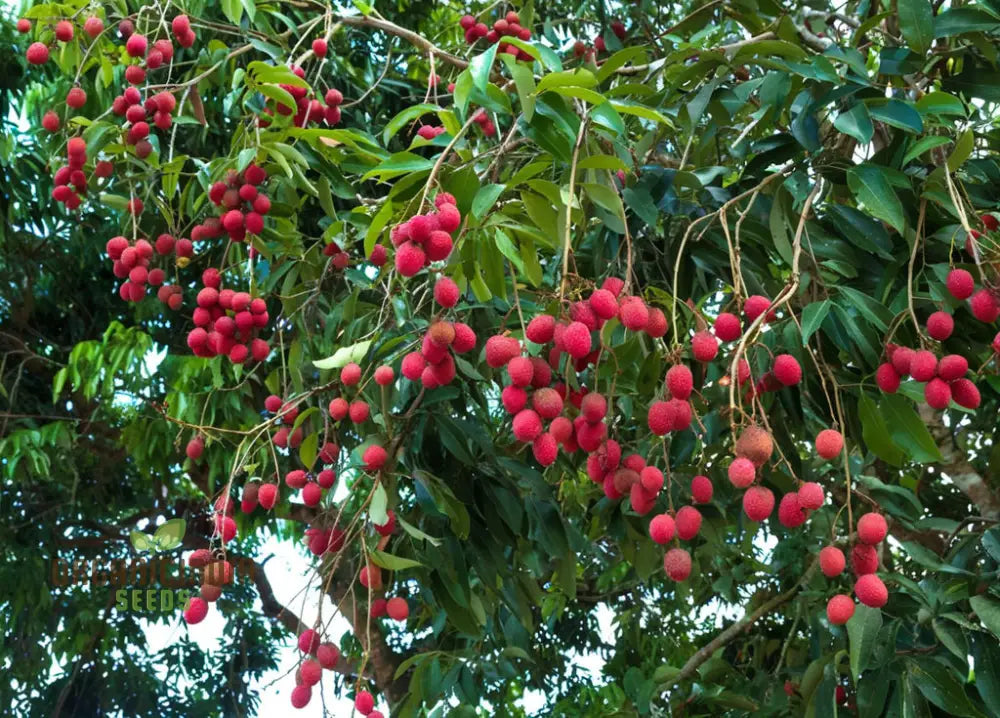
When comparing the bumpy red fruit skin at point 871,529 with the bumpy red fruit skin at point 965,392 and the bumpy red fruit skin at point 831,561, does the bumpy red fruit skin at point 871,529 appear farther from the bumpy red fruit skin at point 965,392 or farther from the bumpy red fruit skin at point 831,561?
the bumpy red fruit skin at point 965,392

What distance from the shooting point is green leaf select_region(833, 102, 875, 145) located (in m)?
1.17

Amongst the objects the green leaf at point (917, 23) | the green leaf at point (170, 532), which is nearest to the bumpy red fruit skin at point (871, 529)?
the green leaf at point (917, 23)

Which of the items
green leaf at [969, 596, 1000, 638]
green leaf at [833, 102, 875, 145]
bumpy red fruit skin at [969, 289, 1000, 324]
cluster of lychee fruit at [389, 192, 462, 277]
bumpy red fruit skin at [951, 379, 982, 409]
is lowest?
green leaf at [969, 596, 1000, 638]

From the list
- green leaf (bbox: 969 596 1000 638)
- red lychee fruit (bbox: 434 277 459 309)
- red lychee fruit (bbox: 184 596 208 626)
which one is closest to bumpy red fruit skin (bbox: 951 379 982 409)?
green leaf (bbox: 969 596 1000 638)

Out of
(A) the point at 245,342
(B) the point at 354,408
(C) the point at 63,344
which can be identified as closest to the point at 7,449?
(C) the point at 63,344

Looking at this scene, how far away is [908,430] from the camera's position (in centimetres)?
120

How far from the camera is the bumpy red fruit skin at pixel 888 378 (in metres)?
1.12

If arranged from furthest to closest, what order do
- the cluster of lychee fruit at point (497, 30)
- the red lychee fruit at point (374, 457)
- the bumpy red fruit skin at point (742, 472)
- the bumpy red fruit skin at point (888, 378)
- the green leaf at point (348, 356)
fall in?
the cluster of lychee fruit at point (497, 30) → the red lychee fruit at point (374, 457) → the green leaf at point (348, 356) → the bumpy red fruit skin at point (888, 378) → the bumpy red fruit skin at point (742, 472)

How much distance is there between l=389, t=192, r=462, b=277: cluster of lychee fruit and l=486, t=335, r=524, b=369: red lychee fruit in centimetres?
10

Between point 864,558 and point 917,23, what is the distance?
26.2 inches

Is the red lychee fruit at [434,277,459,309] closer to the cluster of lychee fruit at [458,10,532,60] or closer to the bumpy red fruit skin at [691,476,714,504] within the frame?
the bumpy red fruit skin at [691,476,714,504]

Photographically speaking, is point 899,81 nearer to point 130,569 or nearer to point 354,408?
point 354,408

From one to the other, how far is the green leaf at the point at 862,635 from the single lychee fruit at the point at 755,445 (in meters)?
0.42

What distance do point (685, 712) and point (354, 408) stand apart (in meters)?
0.93
